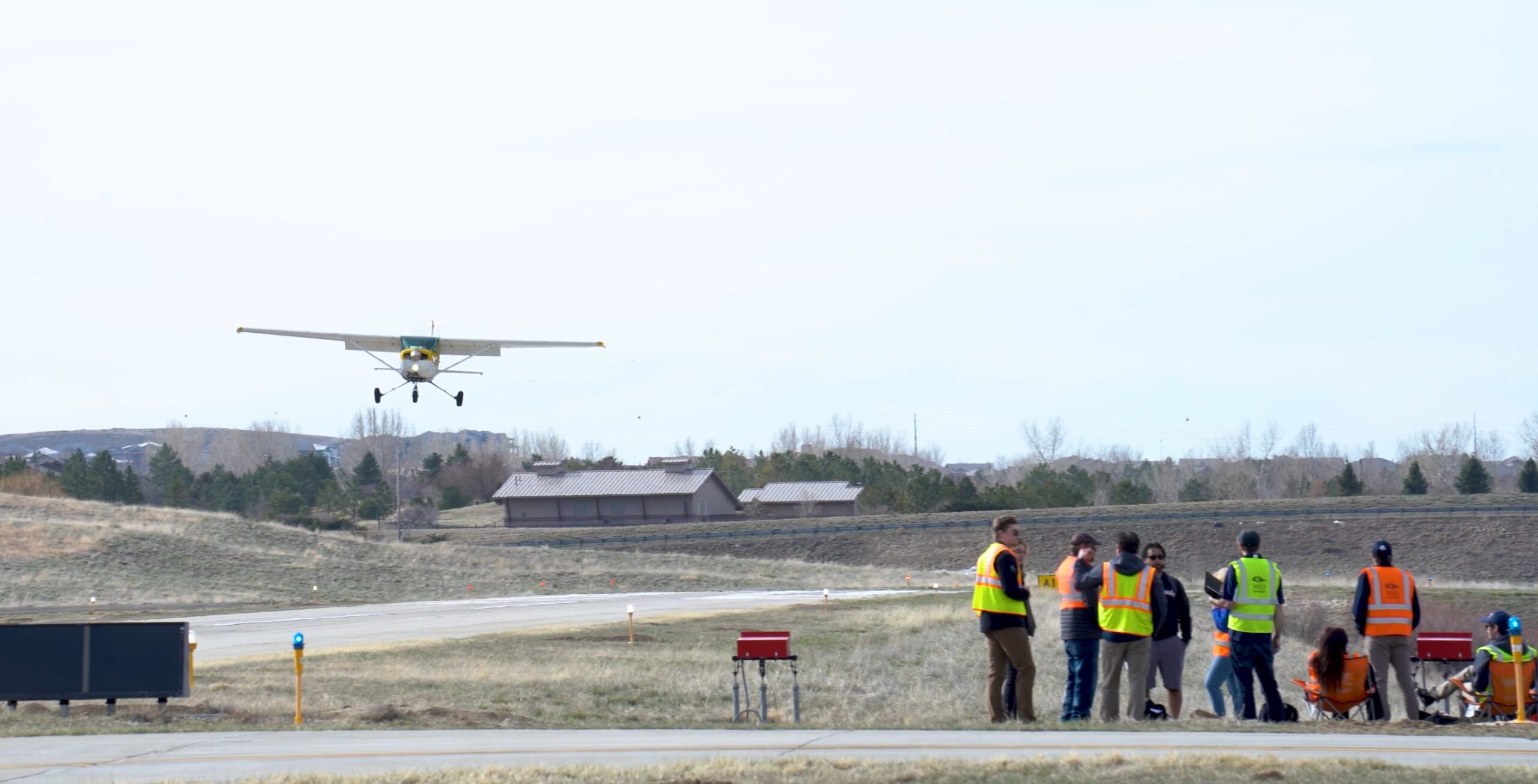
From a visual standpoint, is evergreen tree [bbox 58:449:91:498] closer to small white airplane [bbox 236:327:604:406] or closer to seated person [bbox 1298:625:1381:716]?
small white airplane [bbox 236:327:604:406]

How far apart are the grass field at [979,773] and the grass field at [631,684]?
7.71 ft

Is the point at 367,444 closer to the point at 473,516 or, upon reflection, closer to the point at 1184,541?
the point at 473,516

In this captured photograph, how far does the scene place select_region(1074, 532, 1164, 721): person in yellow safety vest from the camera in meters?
14.0

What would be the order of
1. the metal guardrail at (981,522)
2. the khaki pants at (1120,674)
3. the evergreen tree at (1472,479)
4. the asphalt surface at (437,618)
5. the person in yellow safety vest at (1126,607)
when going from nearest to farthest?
the person in yellow safety vest at (1126,607)
the khaki pants at (1120,674)
the asphalt surface at (437,618)
the metal guardrail at (981,522)
the evergreen tree at (1472,479)

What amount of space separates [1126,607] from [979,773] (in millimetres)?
3494

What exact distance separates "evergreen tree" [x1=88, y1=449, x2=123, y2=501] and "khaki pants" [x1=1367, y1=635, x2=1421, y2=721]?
310 ft

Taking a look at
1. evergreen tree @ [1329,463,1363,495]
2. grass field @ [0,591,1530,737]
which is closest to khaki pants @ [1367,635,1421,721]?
grass field @ [0,591,1530,737]

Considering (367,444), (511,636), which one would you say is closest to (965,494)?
(511,636)

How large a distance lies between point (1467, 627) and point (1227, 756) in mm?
33907

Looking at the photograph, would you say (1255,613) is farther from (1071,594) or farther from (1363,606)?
(1071,594)

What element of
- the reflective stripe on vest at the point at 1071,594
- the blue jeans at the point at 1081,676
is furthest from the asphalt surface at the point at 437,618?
the reflective stripe on vest at the point at 1071,594

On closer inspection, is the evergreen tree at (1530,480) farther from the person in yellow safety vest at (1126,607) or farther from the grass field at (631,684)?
the person in yellow safety vest at (1126,607)

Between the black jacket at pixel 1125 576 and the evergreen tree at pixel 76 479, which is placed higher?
the evergreen tree at pixel 76 479

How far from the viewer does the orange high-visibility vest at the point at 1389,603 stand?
48.6ft
